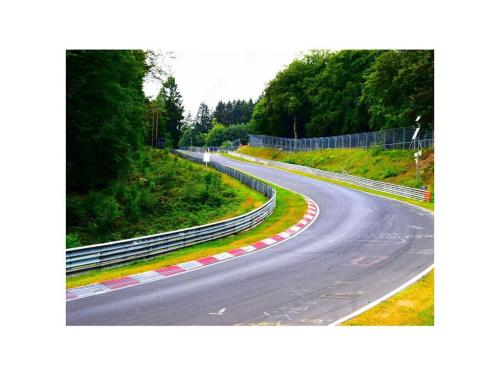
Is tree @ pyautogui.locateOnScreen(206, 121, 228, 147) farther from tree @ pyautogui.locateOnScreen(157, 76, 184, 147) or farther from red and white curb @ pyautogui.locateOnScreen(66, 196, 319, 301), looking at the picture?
red and white curb @ pyautogui.locateOnScreen(66, 196, 319, 301)

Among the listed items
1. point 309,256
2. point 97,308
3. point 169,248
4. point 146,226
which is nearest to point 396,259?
point 309,256

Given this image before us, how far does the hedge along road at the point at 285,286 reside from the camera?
28.7 feet

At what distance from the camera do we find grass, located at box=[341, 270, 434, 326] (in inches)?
335

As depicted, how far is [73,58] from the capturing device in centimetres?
1641

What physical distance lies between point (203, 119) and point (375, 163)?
109m

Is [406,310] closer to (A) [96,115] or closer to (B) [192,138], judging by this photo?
Result: (A) [96,115]

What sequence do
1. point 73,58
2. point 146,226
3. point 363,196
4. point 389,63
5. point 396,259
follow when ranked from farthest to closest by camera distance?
point 389,63
point 363,196
point 146,226
point 73,58
point 396,259

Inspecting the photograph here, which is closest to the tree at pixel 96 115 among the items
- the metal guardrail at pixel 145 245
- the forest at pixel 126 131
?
the forest at pixel 126 131

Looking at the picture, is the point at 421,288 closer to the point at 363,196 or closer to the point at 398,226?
the point at 398,226

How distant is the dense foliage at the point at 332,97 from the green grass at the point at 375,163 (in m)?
3.99

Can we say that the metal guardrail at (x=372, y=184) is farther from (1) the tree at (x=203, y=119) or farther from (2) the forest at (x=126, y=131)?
(1) the tree at (x=203, y=119)

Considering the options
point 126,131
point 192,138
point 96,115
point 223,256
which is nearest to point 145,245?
point 223,256

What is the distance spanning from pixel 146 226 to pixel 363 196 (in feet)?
50.5

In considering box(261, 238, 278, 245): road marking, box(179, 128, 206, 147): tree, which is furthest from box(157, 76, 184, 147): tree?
box(261, 238, 278, 245): road marking
